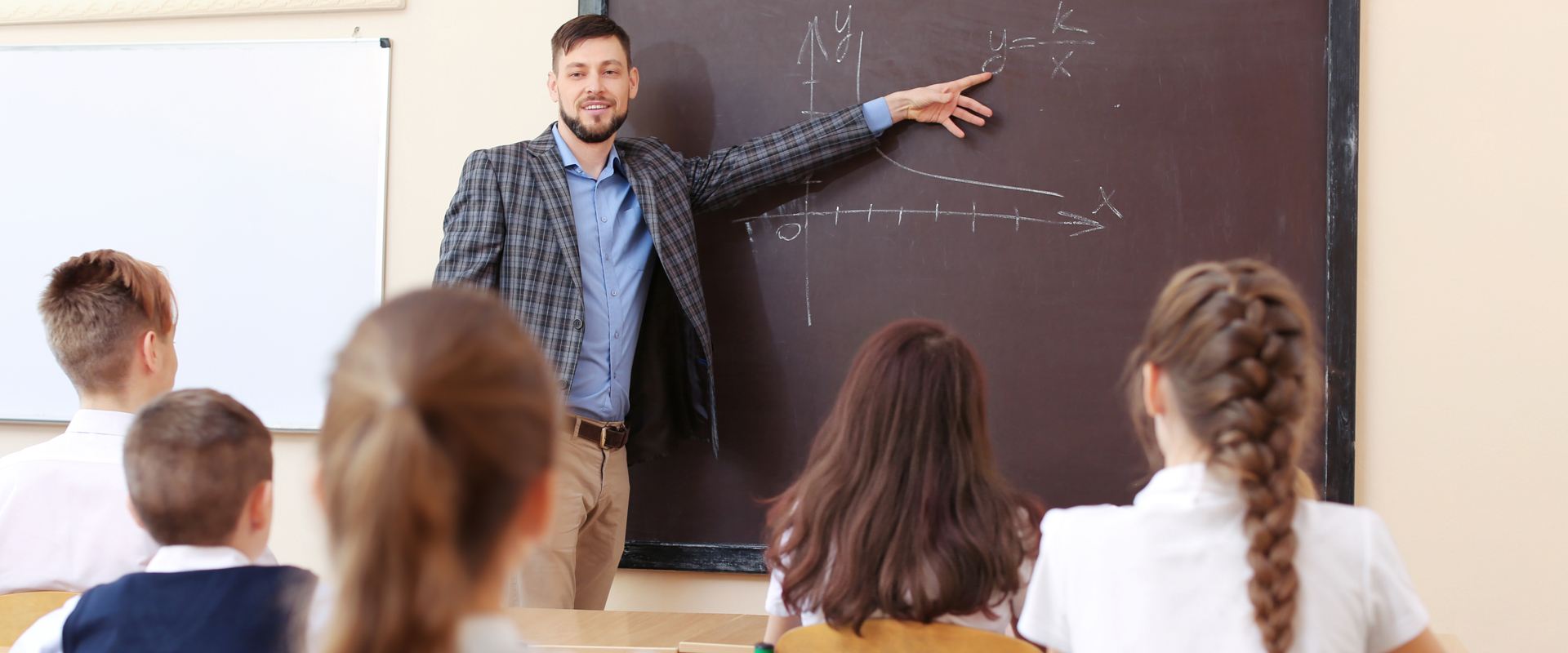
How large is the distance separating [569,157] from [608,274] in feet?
1.03

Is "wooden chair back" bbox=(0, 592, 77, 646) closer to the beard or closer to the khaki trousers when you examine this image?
the khaki trousers

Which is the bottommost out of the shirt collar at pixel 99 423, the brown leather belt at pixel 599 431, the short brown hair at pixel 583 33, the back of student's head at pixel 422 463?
the brown leather belt at pixel 599 431

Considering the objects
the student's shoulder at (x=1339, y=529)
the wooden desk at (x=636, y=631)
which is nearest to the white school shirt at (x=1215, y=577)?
the student's shoulder at (x=1339, y=529)

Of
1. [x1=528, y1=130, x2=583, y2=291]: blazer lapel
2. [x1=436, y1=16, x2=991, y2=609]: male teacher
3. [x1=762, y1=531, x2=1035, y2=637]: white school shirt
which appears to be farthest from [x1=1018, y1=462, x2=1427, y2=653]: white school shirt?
[x1=528, y1=130, x2=583, y2=291]: blazer lapel

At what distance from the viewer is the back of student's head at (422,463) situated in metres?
0.61

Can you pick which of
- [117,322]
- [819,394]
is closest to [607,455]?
[819,394]

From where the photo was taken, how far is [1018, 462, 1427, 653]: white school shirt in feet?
3.66

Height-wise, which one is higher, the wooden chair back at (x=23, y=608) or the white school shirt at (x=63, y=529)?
the white school shirt at (x=63, y=529)

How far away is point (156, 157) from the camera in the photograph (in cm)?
290

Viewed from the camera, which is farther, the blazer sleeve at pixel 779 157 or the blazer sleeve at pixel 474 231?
the blazer sleeve at pixel 779 157

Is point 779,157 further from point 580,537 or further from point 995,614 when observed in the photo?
point 995,614

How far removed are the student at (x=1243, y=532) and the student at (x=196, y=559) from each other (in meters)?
0.97

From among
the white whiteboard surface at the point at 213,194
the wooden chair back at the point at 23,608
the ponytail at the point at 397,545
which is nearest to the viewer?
the ponytail at the point at 397,545

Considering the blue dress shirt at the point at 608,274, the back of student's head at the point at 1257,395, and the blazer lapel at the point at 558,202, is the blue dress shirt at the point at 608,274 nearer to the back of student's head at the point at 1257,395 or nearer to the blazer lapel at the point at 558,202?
the blazer lapel at the point at 558,202
